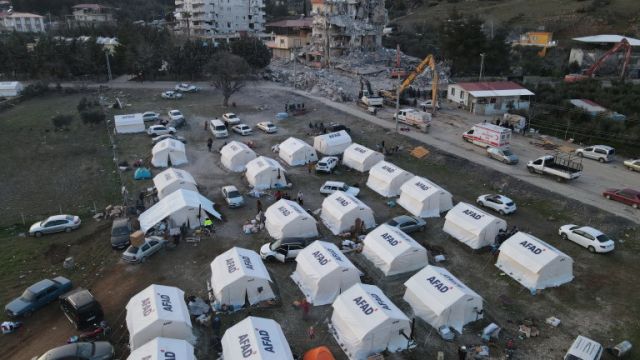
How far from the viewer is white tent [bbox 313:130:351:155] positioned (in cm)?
3659

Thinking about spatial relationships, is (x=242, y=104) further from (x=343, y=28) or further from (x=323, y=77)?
(x=343, y=28)

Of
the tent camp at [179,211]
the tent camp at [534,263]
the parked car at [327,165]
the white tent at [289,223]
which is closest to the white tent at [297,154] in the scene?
the parked car at [327,165]

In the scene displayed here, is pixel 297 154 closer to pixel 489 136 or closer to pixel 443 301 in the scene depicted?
pixel 489 136

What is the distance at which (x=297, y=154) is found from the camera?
34406 mm

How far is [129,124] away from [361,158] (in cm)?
2339

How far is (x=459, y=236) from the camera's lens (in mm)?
23625

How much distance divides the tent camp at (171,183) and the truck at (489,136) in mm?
23480

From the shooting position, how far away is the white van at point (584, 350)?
14.9 meters

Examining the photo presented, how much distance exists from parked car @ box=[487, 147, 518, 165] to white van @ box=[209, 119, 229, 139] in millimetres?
23598

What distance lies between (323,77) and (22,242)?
49.9 metres

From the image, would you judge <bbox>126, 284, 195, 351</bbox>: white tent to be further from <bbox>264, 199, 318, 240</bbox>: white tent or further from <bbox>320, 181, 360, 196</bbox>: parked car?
<bbox>320, 181, 360, 196</bbox>: parked car

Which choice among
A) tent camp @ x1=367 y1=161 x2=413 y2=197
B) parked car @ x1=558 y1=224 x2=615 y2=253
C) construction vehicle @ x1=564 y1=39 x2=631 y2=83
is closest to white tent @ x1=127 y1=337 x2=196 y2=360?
tent camp @ x1=367 y1=161 x2=413 y2=197

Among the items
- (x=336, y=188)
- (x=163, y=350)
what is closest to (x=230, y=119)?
(x=336, y=188)

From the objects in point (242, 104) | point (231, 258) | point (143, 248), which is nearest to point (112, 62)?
point (242, 104)
